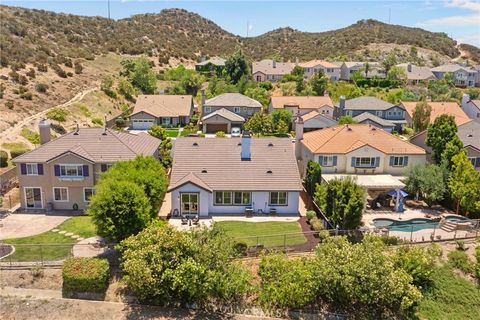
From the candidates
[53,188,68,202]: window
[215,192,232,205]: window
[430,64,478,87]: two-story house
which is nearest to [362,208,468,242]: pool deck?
[215,192,232,205]: window

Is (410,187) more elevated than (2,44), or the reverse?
(2,44)

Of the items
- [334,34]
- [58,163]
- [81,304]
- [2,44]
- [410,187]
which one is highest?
[334,34]

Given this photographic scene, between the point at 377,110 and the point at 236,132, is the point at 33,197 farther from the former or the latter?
the point at 377,110

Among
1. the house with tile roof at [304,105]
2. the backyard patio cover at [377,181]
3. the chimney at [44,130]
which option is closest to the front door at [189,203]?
the backyard patio cover at [377,181]

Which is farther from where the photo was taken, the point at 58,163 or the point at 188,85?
the point at 188,85

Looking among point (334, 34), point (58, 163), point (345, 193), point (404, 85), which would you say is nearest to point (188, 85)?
point (404, 85)

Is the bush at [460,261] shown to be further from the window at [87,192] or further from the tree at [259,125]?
the tree at [259,125]

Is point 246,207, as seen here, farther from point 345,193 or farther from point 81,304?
point 81,304
